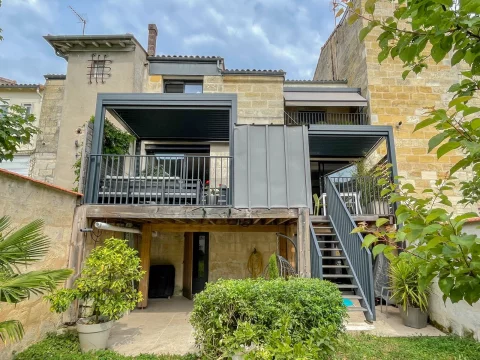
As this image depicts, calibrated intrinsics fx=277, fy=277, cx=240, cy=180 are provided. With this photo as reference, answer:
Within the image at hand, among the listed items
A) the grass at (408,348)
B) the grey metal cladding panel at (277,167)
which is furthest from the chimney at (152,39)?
the grass at (408,348)

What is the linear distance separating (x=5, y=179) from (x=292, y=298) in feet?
14.4

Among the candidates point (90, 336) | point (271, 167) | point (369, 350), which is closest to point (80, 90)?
point (271, 167)

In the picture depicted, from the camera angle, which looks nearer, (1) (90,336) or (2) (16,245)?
(2) (16,245)

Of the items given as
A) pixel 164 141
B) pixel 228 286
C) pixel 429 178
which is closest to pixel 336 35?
pixel 429 178

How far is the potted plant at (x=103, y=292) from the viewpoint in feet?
14.4

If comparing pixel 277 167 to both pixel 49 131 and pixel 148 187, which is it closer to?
pixel 148 187

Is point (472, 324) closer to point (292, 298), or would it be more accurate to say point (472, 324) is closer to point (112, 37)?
point (292, 298)

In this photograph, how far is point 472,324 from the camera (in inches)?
183

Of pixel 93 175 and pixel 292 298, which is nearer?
pixel 292 298

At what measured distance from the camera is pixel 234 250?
29.9ft

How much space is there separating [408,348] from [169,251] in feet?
23.5

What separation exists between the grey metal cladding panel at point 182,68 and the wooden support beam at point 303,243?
7.19m

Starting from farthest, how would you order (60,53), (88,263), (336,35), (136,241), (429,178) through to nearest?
(336,35) → (60,53) → (429,178) → (136,241) → (88,263)

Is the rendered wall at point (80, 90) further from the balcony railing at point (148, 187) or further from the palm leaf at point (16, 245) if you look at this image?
the palm leaf at point (16, 245)
